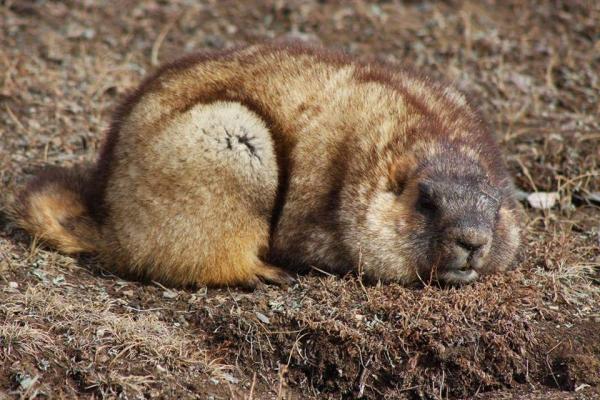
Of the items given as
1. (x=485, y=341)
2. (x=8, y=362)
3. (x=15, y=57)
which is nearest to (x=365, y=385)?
(x=485, y=341)

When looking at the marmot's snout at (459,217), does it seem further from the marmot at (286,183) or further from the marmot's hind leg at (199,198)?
the marmot's hind leg at (199,198)

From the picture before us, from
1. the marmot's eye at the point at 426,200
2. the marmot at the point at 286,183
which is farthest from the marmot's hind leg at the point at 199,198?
the marmot's eye at the point at 426,200

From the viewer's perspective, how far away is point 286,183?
6.98 meters

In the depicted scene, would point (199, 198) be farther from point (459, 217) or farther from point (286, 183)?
point (459, 217)

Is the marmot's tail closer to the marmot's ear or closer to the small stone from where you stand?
the small stone

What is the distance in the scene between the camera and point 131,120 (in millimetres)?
7086

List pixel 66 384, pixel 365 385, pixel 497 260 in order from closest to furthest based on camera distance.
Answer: pixel 66 384 → pixel 365 385 → pixel 497 260

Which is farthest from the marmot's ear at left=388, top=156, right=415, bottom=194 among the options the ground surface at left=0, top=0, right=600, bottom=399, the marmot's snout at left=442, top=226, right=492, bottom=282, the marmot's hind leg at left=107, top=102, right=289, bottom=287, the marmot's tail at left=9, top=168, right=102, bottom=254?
the marmot's tail at left=9, top=168, right=102, bottom=254

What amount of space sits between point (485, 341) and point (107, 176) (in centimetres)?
325

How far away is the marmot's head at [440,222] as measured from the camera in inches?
251

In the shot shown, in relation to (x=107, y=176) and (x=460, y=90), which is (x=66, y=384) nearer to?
(x=107, y=176)

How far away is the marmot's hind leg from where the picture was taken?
266 inches

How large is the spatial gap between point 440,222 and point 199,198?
183 cm

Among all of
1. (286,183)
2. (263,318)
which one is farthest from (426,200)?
(263,318)
